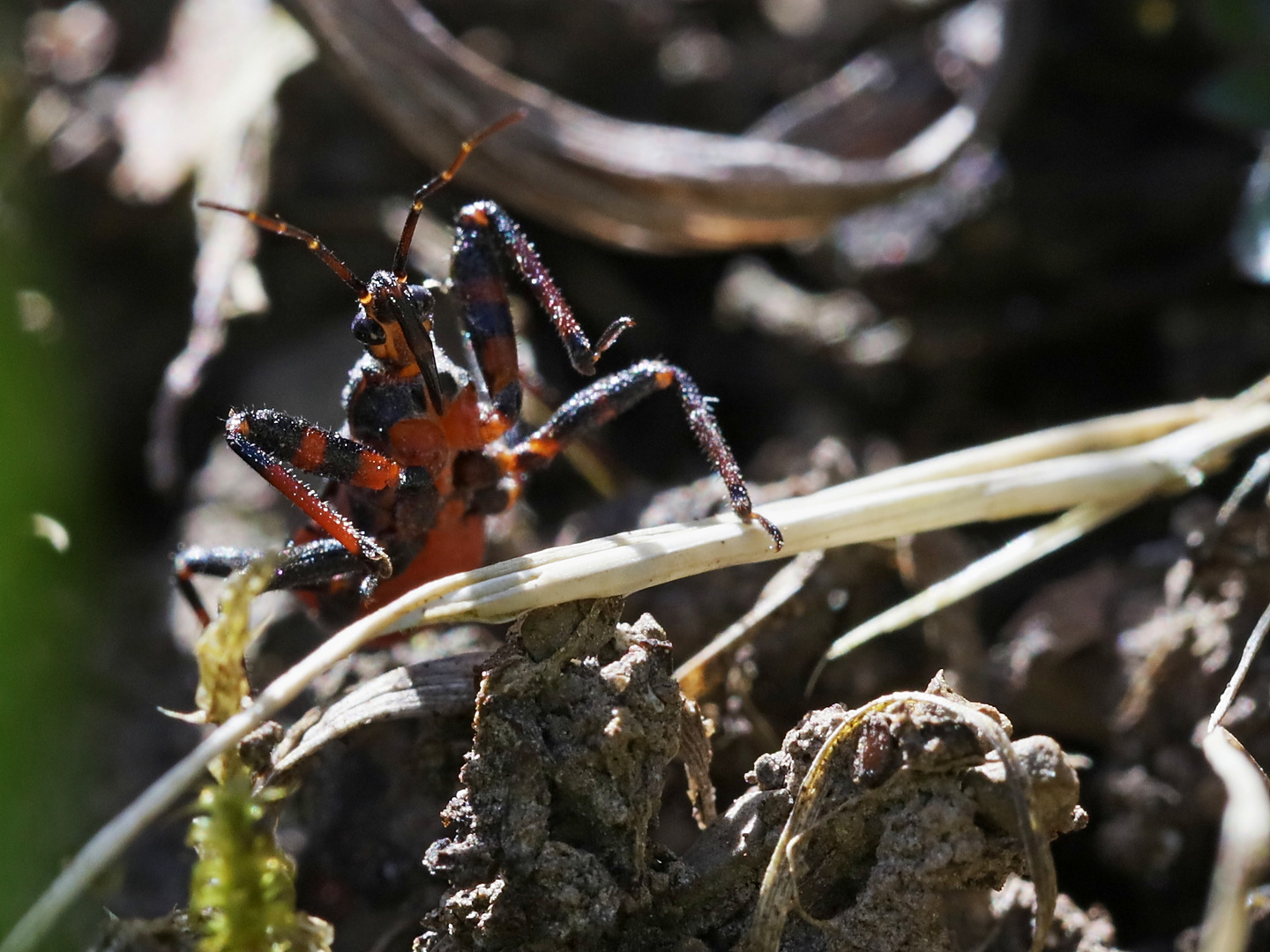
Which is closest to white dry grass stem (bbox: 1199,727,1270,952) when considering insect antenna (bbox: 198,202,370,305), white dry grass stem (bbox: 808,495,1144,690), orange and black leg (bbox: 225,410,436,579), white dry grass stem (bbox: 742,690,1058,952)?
white dry grass stem (bbox: 742,690,1058,952)

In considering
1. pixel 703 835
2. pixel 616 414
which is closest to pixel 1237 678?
pixel 703 835

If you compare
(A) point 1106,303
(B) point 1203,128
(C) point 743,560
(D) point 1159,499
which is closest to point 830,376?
(A) point 1106,303

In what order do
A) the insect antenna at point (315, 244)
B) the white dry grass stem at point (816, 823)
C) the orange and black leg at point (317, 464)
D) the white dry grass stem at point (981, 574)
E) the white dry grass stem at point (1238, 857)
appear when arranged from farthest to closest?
1. the insect antenna at point (315, 244)
2. the orange and black leg at point (317, 464)
3. the white dry grass stem at point (981, 574)
4. the white dry grass stem at point (816, 823)
5. the white dry grass stem at point (1238, 857)

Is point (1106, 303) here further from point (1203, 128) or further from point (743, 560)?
point (743, 560)

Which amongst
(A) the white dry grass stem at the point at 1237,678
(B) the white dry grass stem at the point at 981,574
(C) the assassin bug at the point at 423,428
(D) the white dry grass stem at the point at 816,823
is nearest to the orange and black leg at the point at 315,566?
(C) the assassin bug at the point at 423,428

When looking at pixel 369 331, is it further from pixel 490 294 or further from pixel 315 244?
pixel 490 294

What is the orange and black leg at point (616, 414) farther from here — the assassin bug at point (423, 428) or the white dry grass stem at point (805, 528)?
the white dry grass stem at point (805, 528)

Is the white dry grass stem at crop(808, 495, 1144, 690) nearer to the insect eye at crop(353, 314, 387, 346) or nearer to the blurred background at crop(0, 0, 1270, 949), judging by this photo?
the blurred background at crop(0, 0, 1270, 949)
